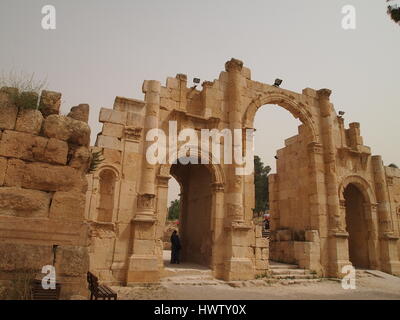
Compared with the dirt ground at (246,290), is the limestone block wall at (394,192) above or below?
above

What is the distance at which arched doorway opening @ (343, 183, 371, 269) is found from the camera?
1356cm

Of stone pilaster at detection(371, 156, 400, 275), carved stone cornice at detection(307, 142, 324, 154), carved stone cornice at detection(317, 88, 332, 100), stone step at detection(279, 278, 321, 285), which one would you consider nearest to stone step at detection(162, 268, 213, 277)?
stone step at detection(279, 278, 321, 285)

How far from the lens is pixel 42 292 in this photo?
3570mm

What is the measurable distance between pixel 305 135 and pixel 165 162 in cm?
668

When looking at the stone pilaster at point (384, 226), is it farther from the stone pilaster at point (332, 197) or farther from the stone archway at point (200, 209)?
the stone archway at point (200, 209)

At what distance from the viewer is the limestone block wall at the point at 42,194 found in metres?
3.82

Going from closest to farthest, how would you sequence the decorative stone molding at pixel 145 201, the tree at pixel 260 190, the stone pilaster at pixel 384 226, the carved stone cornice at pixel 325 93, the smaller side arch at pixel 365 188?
the decorative stone molding at pixel 145 201, the stone pilaster at pixel 384 226, the carved stone cornice at pixel 325 93, the smaller side arch at pixel 365 188, the tree at pixel 260 190

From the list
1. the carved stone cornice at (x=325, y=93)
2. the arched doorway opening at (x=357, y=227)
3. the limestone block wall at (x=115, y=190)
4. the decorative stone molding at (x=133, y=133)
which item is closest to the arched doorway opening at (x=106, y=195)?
the limestone block wall at (x=115, y=190)

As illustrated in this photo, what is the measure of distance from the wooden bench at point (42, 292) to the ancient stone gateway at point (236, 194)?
4813 mm

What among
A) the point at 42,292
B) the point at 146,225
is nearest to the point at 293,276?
the point at 146,225

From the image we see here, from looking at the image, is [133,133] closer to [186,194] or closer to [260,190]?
[186,194]

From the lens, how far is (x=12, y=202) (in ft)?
12.8

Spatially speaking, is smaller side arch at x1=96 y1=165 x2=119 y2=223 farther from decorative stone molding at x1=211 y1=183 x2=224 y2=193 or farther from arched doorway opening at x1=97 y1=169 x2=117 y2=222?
decorative stone molding at x1=211 y1=183 x2=224 y2=193
